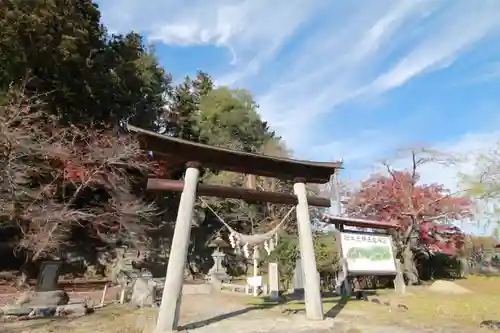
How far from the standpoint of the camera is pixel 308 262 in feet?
24.8

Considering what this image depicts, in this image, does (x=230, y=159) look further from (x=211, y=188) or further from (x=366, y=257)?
(x=366, y=257)

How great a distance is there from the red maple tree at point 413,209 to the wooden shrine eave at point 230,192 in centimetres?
1389

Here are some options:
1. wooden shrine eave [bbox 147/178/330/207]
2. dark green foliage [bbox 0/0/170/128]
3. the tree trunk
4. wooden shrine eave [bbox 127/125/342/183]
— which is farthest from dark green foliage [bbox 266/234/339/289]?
dark green foliage [bbox 0/0/170/128]

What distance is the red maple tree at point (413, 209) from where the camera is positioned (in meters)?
20.4

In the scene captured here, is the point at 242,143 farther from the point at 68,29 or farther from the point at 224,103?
the point at 68,29

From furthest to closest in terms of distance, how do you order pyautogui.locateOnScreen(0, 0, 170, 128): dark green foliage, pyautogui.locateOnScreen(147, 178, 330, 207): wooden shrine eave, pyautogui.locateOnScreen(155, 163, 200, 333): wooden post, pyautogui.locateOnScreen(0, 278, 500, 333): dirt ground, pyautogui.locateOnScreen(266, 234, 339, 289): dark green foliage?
1. pyautogui.locateOnScreen(266, 234, 339, 289): dark green foliage
2. pyautogui.locateOnScreen(0, 0, 170, 128): dark green foliage
3. pyautogui.locateOnScreen(147, 178, 330, 207): wooden shrine eave
4. pyautogui.locateOnScreen(0, 278, 500, 333): dirt ground
5. pyautogui.locateOnScreen(155, 163, 200, 333): wooden post

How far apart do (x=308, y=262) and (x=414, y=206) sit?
16.8 metres

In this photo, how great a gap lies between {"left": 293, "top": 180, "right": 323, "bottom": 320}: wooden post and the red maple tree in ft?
45.2

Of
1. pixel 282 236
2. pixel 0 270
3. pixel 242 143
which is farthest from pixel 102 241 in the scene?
pixel 242 143

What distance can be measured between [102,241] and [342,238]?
15.1m

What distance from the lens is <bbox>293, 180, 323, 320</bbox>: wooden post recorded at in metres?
7.30

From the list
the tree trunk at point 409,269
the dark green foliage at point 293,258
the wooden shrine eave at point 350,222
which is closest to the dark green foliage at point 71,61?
the dark green foliage at point 293,258

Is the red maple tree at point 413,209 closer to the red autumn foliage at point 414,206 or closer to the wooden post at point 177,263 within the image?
the red autumn foliage at point 414,206

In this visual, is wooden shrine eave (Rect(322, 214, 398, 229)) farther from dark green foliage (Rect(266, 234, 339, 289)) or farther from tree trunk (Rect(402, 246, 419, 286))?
tree trunk (Rect(402, 246, 419, 286))
